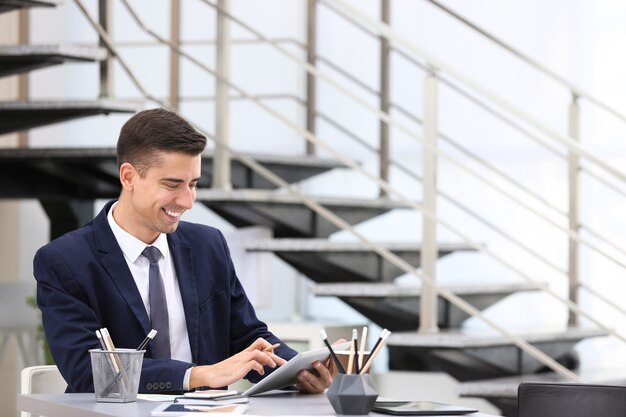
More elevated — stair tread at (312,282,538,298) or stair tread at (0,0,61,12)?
stair tread at (0,0,61,12)

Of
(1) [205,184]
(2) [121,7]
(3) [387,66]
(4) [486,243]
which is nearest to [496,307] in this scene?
(4) [486,243]

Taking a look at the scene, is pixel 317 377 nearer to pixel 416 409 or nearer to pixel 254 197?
pixel 416 409

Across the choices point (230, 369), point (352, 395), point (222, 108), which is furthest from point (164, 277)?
point (222, 108)

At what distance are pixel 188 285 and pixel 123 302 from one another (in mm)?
152

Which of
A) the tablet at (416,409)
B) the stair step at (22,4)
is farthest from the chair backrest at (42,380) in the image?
the stair step at (22,4)

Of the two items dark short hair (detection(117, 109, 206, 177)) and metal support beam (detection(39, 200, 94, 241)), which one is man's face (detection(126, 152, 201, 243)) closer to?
dark short hair (detection(117, 109, 206, 177))

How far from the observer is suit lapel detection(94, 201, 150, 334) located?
1899 mm

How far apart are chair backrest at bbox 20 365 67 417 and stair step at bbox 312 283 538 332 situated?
135cm

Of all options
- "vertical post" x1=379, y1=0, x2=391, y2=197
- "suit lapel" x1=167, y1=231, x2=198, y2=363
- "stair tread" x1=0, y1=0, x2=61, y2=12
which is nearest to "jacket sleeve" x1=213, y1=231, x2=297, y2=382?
"suit lapel" x1=167, y1=231, x2=198, y2=363

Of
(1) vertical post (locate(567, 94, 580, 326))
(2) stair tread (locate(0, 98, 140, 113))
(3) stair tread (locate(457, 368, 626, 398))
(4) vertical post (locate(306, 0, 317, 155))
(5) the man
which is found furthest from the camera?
(4) vertical post (locate(306, 0, 317, 155))

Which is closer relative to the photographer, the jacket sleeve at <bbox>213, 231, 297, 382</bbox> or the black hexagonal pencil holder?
the black hexagonal pencil holder

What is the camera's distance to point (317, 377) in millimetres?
1807

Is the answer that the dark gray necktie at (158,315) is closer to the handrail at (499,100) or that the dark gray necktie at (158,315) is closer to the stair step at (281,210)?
the handrail at (499,100)

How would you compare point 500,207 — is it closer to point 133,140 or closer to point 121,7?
point 121,7
